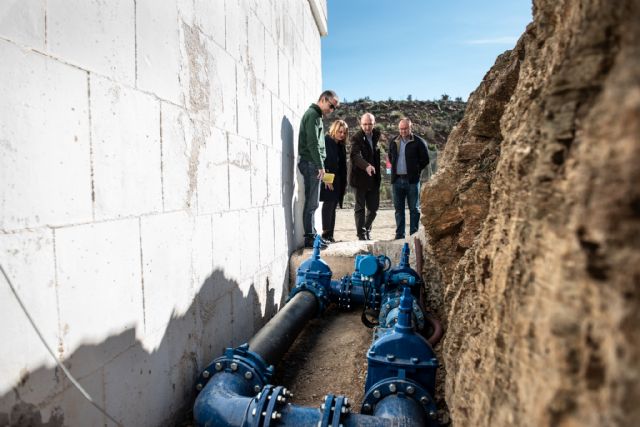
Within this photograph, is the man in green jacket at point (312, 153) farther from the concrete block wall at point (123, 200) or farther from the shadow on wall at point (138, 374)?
the shadow on wall at point (138, 374)

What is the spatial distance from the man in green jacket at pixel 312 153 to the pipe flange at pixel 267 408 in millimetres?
3012

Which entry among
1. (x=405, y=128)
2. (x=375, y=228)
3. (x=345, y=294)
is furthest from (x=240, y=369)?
(x=375, y=228)

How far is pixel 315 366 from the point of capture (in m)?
3.35

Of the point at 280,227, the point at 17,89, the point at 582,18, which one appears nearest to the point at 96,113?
the point at 17,89

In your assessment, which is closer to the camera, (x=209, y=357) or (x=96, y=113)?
(x=96, y=113)

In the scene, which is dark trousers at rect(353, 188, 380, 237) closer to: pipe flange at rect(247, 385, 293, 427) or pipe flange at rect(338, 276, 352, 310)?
pipe flange at rect(338, 276, 352, 310)

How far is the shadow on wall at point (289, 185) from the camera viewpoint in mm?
4699

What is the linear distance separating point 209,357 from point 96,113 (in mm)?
1724

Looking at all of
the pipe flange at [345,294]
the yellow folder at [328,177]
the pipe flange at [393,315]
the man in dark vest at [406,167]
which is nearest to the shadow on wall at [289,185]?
the yellow folder at [328,177]

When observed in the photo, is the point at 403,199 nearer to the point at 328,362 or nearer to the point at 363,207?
the point at 363,207

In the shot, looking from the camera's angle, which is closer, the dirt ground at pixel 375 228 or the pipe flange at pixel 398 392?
the pipe flange at pixel 398 392

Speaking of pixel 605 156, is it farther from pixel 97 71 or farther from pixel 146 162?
pixel 146 162

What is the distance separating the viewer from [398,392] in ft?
6.77

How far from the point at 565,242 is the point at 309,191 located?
15.2 feet
